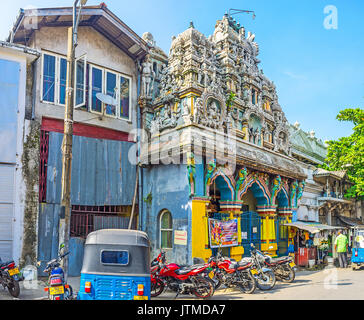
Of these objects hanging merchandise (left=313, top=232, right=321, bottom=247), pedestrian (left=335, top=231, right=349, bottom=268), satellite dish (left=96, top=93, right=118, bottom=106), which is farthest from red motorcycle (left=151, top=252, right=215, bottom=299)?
hanging merchandise (left=313, top=232, right=321, bottom=247)

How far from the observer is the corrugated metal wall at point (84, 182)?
12398mm

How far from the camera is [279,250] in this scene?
59.5 feet

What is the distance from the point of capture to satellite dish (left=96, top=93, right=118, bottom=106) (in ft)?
44.2

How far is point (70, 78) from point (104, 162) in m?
5.27

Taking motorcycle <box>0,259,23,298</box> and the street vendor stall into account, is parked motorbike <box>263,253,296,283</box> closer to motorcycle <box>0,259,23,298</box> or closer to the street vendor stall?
the street vendor stall

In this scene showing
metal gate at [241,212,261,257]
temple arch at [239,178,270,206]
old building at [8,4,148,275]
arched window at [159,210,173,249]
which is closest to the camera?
old building at [8,4,148,275]

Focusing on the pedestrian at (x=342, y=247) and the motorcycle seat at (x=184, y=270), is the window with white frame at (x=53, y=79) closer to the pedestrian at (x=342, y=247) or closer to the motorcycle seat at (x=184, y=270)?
the motorcycle seat at (x=184, y=270)

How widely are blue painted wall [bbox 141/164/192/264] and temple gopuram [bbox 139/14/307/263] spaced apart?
0.04 m

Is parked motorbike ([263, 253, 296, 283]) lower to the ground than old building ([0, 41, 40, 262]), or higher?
lower

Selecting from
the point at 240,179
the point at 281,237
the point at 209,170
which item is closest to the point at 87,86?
the point at 209,170

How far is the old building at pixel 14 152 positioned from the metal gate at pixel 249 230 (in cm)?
863

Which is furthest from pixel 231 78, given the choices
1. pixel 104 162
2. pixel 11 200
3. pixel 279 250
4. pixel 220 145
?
pixel 11 200

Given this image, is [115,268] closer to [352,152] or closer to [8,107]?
[8,107]

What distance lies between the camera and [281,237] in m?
18.4
